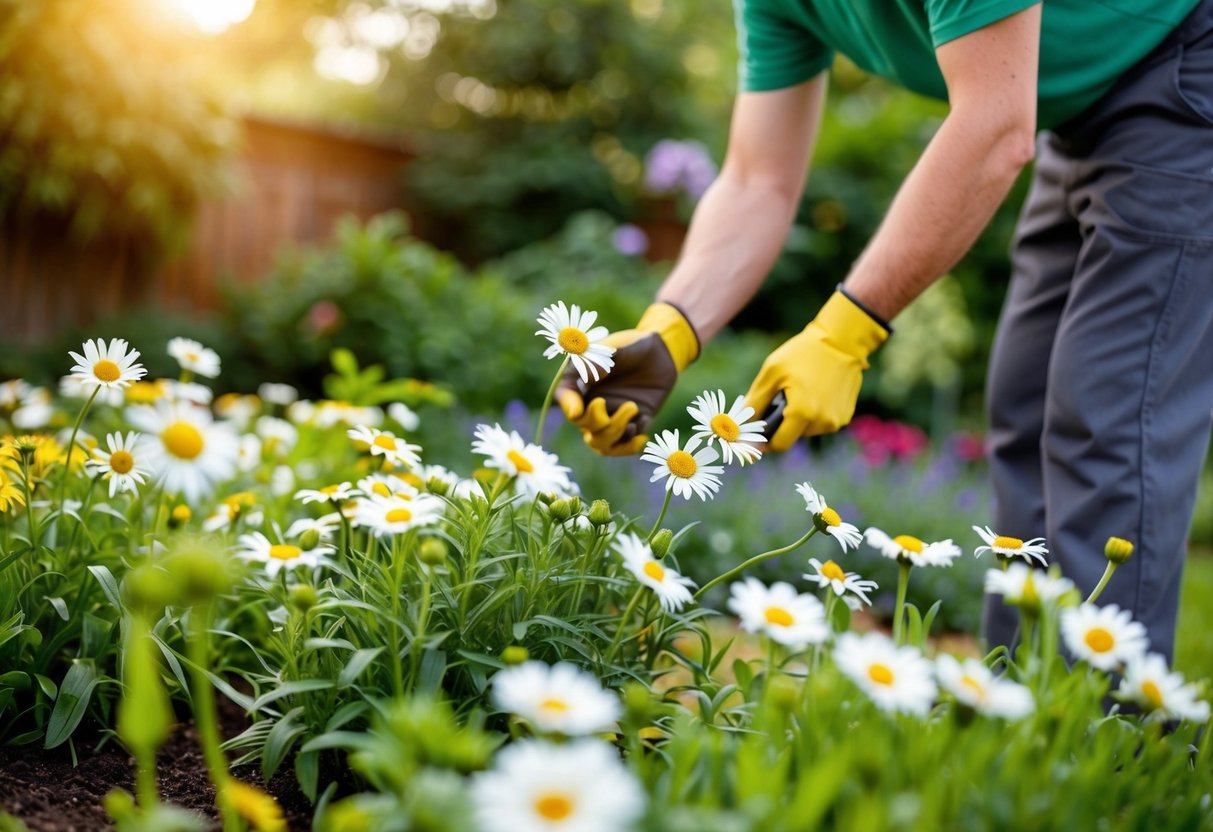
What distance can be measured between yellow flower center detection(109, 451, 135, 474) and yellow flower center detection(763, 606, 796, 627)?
0.87 metres

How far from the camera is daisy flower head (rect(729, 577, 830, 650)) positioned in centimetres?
91

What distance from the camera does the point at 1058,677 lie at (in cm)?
110

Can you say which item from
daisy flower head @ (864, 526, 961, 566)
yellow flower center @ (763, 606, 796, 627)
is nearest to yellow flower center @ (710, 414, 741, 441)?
daisy flower head @ (864, 526, 961, 566)

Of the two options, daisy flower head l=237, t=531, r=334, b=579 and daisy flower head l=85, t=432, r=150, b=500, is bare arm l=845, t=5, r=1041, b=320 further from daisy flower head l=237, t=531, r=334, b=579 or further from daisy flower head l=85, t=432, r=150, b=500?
daisy flower head l=85, t=432, r=150, b=500

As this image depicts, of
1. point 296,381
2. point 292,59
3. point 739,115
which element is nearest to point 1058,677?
point 739,115

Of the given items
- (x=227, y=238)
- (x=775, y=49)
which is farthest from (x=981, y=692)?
(x=227, y=238)

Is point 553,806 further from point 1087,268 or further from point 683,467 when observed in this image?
point 1087,268

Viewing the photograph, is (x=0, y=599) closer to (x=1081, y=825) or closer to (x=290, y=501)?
(x=290, y=501)

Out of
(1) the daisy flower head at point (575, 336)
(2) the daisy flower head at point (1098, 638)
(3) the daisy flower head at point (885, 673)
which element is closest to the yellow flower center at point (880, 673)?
(3) the daisy flower head at point (885, 673)

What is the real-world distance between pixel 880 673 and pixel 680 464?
1.50 feet

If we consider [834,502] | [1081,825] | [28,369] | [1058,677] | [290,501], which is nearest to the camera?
[1081,825]

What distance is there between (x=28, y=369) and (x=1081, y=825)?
173 inches

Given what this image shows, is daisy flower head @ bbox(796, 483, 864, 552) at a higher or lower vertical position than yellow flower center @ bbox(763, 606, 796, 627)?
higher

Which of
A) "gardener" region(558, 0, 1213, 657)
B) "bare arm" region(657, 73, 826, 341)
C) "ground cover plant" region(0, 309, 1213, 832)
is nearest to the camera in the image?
"ground cover plant" region(0, 309, 1213, 832)
